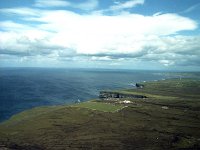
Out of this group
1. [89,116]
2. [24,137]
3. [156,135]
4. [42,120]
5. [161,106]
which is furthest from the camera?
[161,106]

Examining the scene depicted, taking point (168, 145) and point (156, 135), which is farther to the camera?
point (156, 135)

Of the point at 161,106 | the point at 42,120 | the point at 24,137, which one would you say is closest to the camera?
the point at 24,137

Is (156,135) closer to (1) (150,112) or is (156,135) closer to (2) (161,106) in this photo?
(1) (150,112)

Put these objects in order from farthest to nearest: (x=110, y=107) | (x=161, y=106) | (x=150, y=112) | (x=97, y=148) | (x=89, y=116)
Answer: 1. (x=161, y=106)
2. (x=110, y=107)
3. (x=150, y=112)
4. (x=89, y=116)
5. (x=97, y=148)

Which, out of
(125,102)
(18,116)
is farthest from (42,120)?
(125,102)

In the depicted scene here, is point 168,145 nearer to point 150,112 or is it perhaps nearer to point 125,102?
point 150,112

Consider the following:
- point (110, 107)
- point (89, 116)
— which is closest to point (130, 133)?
point (89, 116)
